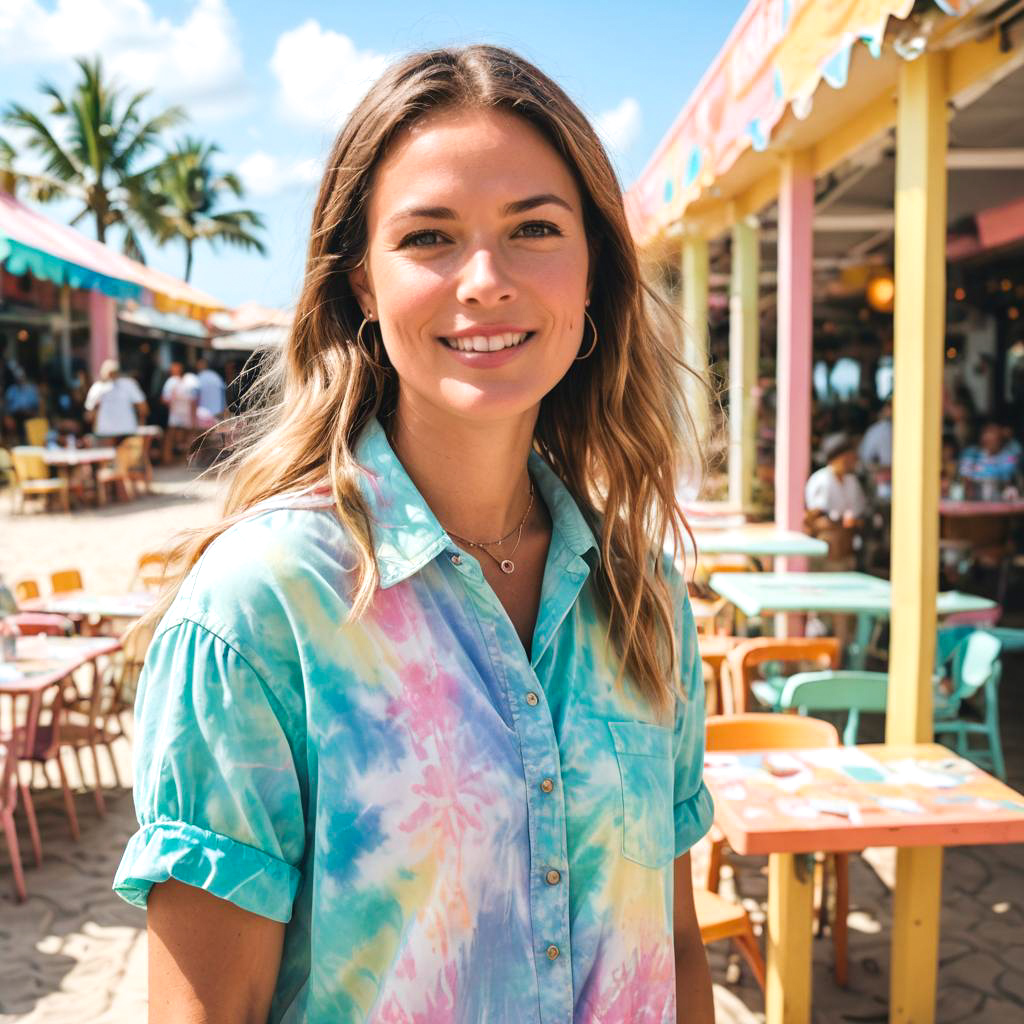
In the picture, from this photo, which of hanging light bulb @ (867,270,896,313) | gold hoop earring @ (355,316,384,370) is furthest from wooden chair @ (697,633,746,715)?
hanging light bulb @ (867,270,896,313)

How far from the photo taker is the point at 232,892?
3.19 ft

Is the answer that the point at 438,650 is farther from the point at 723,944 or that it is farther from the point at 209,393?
the point at 209,393

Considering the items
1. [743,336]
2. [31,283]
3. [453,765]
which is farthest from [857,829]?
[31,283]

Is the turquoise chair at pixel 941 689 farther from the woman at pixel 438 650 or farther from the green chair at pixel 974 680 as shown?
the woman at pixel 438 650

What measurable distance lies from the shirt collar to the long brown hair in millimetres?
18

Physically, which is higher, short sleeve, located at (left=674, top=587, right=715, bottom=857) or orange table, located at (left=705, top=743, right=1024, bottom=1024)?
short sleeve, located at (left=674, top=587, right=715, bottom=857)

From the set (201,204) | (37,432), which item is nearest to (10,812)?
(37,432)

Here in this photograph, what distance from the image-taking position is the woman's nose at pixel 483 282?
3.88ft

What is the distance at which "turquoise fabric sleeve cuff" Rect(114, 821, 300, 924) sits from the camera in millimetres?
964

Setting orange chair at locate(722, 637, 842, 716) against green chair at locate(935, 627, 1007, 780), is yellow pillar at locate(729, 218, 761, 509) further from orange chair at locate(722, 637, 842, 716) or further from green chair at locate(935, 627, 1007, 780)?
orange chair at locate(722, 637, 842, 716)

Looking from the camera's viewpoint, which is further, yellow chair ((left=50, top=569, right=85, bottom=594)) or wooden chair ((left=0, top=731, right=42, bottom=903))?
yellow chair ((left=50, top=569, right=85, bottom=594))

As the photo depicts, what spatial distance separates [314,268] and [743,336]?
786cm

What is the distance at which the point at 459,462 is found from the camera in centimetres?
133

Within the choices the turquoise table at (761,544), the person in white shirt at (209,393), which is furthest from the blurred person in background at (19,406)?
the turquoise table at (761,544)
